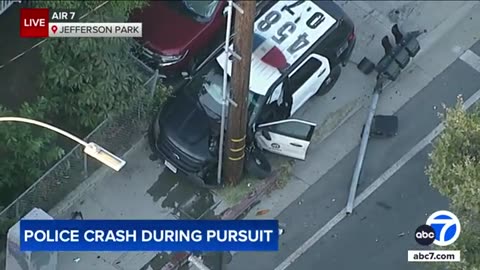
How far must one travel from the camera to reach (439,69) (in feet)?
72.8

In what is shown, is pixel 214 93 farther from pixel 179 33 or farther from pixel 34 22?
pixel 34 22

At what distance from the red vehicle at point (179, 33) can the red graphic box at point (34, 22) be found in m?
1.85

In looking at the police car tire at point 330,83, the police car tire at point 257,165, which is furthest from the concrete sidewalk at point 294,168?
the police car tire at point 257,165

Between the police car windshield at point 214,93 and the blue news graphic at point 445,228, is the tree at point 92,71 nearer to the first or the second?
the police car windshield at point 214,93

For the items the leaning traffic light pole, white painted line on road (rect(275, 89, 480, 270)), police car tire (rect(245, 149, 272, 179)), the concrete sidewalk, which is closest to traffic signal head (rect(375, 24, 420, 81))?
the leaning traffic light pole

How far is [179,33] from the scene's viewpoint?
21.4 metres

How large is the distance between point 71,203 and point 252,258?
11.0 ft

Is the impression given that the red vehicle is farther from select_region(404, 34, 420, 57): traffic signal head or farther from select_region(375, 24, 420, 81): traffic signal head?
select_region(404, 34, 420, 57): traffic signal head

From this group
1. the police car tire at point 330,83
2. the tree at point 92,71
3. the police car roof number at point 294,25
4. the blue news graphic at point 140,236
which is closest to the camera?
the blue news graphic at point 140,236

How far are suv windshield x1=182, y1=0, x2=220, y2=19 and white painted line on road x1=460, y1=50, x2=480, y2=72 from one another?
15.8 ft

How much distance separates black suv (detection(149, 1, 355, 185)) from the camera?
2039 cm

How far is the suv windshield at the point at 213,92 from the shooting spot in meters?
20.4

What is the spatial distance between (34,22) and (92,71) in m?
1.47

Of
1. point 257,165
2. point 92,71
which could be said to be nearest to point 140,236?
point 257,165
